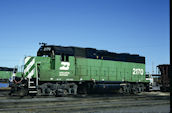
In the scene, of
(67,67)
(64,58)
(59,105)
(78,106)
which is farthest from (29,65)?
(78,106)

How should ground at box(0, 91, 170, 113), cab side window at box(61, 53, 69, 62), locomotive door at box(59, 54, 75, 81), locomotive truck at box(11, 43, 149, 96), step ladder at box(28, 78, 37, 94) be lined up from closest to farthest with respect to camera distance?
ground at box(0, 91, 170, 113) < step ladder at box(28, 78, 37, 94) < locomotive truck at box(11, 43, 149, 96) < locomotive door at box(59, 54, 75, 81) < cab side window at box(61, 53, 69, 62)

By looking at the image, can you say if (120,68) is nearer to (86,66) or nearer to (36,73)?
(86,66)

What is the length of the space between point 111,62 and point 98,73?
1.87m

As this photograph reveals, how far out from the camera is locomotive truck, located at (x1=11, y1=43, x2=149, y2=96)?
15070 mm

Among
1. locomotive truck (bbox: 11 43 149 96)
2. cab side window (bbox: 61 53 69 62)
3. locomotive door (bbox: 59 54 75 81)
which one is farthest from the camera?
cab side window (bbox: 61 53 69 62)

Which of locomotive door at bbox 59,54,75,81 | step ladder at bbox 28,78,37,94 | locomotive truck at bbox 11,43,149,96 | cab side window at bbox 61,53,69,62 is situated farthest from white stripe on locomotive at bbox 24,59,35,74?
cab side window at bbox 61,53,69,62

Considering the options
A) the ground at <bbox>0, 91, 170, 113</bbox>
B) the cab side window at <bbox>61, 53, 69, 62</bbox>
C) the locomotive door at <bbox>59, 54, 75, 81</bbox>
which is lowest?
the ground at <bbox>0, 91, 170, 113</bbox>

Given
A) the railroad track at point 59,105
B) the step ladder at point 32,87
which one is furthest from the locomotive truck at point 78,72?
the railroad track at point 59,105

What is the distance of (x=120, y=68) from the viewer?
19.6 metres

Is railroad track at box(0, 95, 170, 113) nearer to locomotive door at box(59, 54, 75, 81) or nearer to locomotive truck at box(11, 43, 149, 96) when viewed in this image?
locomotive truck at box(11, 43, 149, 96)

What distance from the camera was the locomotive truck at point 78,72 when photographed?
1507cm

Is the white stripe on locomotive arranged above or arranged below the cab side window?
below

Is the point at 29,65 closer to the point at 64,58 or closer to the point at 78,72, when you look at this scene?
the point at 64,58

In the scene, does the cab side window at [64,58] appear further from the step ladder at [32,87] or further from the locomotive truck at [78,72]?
the step ladder at [32,87]
